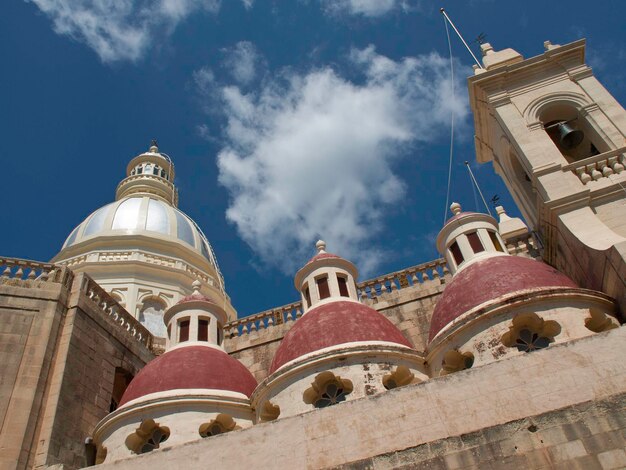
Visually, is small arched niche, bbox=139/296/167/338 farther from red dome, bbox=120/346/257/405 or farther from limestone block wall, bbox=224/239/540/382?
red dome, bbox=120/346/257/405

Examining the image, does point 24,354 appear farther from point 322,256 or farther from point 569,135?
point 569,135

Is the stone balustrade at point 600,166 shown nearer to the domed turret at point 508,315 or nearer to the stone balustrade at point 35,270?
the domed turret at point 508,315

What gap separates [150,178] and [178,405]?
25.4 metres

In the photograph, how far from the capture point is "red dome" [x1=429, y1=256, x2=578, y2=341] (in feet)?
39.7

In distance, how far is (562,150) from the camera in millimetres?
16609

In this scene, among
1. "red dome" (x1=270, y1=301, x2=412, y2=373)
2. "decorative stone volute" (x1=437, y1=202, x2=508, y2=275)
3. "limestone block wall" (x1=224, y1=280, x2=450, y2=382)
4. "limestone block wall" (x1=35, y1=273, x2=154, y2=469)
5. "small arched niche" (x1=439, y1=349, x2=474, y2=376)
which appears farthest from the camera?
"limestone block wall" (x1=224, y1=280, x2=450, y2=382)

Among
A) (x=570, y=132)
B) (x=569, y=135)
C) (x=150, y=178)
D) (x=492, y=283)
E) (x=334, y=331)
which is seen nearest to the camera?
(x=492, y=283)

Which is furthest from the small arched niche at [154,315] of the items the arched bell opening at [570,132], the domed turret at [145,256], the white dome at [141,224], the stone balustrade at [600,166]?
the stone balustrade at [600,166]

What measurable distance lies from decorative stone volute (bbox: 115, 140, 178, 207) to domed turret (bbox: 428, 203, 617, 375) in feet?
84.8

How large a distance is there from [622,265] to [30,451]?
12.4 m

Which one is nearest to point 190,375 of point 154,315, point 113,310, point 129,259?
point 113,310

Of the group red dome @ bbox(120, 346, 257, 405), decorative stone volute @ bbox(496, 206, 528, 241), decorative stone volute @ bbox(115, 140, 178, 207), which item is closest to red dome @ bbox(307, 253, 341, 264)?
red dome @ bbox(120, 346, 257, 405)

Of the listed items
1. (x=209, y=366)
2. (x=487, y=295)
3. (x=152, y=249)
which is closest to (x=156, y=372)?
(x=209, y=366)

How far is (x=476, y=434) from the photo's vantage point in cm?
812
